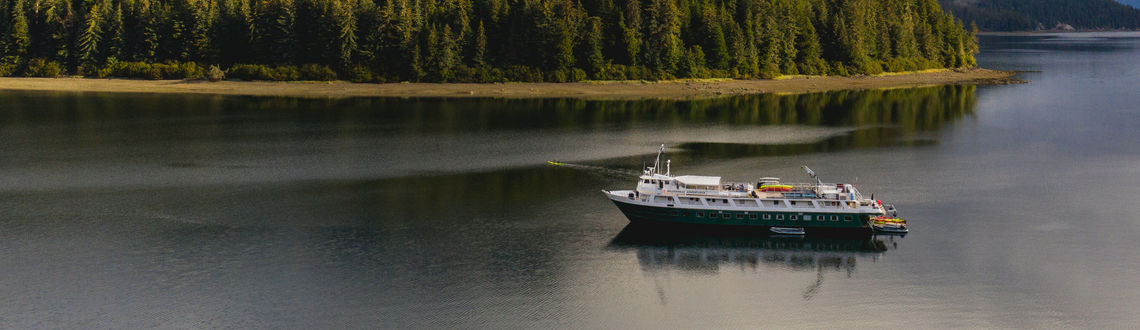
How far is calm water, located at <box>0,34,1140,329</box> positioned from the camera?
1655 inches

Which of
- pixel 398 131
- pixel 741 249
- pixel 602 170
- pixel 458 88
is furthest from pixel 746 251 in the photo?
pixel 458 88

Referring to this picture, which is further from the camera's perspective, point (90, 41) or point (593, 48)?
point (90, 41)

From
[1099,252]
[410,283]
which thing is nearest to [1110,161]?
[1099,252]

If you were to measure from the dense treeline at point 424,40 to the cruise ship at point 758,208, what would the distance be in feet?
305

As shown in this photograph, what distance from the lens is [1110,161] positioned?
78.9m

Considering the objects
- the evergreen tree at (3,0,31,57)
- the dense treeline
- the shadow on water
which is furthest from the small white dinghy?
the evergreen tree at (3,0,31,57)

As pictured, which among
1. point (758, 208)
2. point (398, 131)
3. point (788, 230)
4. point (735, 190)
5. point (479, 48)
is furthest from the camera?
point (479, 48)

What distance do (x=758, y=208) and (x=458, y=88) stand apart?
93.3 m

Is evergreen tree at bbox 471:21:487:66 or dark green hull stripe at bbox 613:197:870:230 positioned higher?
evergreen tree at bbox 471:21:487:66

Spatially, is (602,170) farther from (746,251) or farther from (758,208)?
(746,251)

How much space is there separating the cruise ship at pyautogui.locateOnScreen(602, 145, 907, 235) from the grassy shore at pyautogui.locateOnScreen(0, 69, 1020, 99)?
267ft

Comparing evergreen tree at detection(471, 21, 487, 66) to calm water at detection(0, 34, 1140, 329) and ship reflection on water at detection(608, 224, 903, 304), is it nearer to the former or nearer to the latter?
calm water at detection(0, 34, 1140, 329)

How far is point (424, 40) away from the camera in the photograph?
5945 inches

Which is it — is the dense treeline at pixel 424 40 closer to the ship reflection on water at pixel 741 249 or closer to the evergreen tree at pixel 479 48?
the evergreen tree at pixel 479 48
